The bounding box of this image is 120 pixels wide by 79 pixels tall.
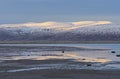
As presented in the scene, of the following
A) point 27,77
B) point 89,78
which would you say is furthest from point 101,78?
point 27,77

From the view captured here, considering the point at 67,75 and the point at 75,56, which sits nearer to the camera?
the point at 67,75

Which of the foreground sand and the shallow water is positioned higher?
the foreground sand

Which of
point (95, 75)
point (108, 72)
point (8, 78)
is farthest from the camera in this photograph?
point (108, 72)

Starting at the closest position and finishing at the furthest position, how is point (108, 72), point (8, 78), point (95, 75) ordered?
1. point (8, 78)
2. point (95, 75)
3. point (108, 72)

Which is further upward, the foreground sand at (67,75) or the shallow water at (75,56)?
the foreground sand at (67,75)

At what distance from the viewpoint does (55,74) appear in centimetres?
3338

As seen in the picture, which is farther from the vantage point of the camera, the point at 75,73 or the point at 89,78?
the point at 75,73

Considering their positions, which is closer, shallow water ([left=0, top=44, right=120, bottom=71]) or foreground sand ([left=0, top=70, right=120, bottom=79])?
foreground sand ([left=0, top=70, right=120, bottom=79])

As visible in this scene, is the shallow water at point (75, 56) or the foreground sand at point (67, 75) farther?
the shallow water at point (75, 56)

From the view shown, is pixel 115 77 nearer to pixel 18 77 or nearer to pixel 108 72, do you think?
pixel 108 72

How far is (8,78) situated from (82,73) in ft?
22.5

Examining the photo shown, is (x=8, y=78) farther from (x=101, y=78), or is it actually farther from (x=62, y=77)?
(x=101, y=78)

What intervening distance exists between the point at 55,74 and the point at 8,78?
177 inches

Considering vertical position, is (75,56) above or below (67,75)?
below
